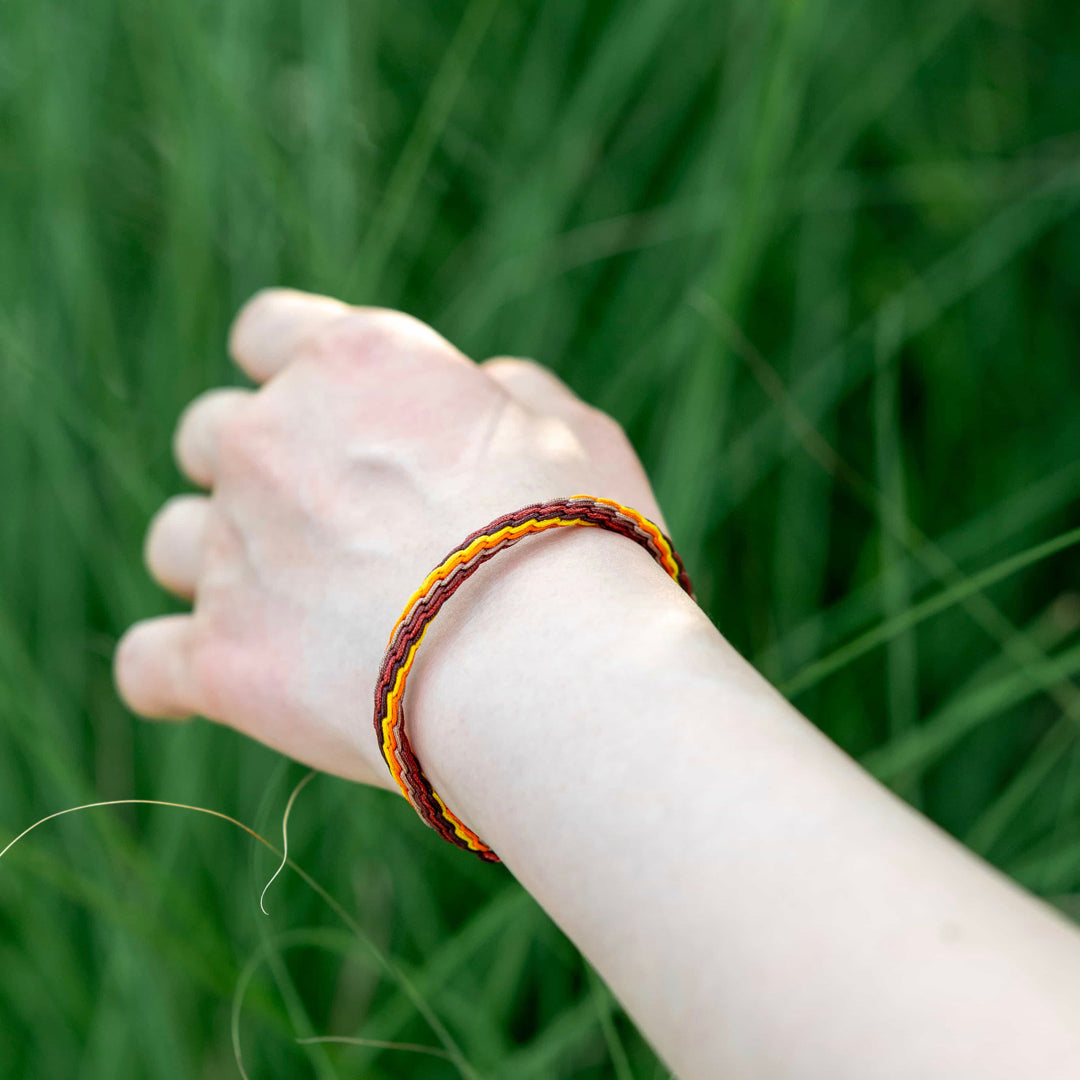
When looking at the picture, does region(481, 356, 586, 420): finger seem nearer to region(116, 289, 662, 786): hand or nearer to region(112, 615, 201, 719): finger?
region(116, 289, 662, 786): hand

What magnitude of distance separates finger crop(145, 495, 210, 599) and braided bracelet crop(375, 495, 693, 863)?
0.19m

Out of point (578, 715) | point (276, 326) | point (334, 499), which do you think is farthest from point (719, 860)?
point (276, 326)

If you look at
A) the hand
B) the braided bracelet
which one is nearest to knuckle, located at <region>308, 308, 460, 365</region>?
the hand

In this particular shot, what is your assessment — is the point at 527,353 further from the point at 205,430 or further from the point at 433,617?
the point at 433,617

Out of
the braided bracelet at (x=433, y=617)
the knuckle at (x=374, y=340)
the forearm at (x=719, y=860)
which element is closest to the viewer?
the forearm at (x=719, y=860)

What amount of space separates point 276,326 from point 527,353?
0.19m

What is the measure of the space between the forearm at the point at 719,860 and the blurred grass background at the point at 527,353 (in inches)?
6.7

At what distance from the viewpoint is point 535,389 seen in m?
0.44

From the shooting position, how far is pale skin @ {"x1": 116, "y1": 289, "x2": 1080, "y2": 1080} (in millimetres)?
190

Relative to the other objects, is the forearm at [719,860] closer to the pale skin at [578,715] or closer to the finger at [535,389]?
the pale skin at [578,715]

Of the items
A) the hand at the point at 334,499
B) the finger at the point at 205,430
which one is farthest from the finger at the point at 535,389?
the finger at the point at 205,430

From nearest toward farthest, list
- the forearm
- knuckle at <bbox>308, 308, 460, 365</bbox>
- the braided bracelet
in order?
the forearm < the braided bracelet < knuckle at <bbox>308, 308, 460, 365</bbox>

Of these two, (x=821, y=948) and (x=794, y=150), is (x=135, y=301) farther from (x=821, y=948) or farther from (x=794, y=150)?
(x=821, y=948)

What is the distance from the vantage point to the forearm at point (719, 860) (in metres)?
0.18
